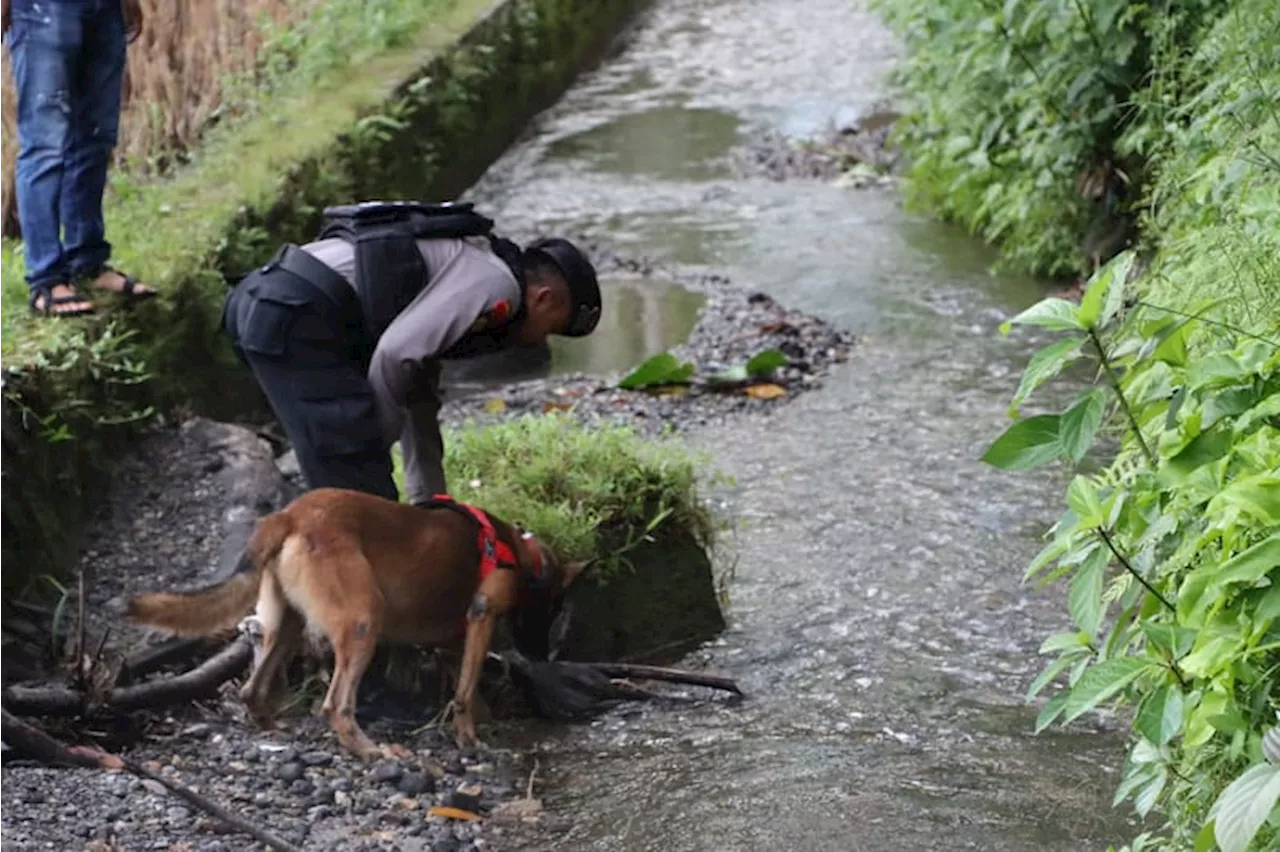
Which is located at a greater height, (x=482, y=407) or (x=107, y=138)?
(x=107, y=138)

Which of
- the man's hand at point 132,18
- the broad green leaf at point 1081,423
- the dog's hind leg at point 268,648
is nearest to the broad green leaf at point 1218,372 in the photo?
the broad green leaf at point 1081,423

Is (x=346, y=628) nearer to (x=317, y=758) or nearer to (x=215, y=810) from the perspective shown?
(x=317, y=758)

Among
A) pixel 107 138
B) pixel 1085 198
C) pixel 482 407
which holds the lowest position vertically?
pixel 482 407

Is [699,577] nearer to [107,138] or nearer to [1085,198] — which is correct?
[107,138]

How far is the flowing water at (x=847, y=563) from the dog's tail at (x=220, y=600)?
3.39 feet

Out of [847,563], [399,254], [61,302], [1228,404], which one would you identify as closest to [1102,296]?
[1228,404]

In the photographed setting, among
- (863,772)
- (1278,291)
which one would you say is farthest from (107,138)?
(1278,291)

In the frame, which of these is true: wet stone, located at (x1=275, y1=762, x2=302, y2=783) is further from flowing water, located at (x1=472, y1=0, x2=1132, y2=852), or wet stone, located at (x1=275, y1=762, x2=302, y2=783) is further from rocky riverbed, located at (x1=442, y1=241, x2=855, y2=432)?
rocky riverbed, located at (x1=442, y1=241, x2=855, y2=432)

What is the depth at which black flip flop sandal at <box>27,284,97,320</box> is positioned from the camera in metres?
6.69

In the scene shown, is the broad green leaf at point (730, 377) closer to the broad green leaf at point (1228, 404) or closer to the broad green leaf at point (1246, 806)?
the broad green leaf at point (1228, 404)

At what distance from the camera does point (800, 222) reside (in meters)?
11.7

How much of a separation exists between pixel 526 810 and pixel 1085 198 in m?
5.77

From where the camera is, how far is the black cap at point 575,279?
6.02 meters

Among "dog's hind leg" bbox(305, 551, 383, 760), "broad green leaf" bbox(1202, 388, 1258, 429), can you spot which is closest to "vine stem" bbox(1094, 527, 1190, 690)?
"broad green leaf" bbox(1202, 388, 1258, 429)
